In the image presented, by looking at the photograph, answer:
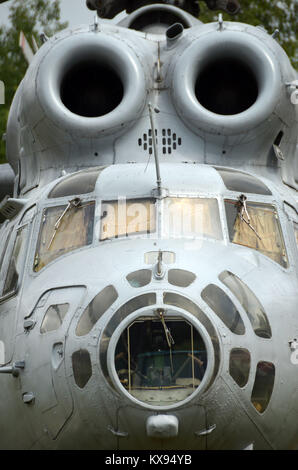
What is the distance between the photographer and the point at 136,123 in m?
10.5

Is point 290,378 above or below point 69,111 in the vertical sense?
below

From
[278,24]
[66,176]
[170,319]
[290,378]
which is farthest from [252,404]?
[278,24]

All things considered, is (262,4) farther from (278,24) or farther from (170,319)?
(170,319)

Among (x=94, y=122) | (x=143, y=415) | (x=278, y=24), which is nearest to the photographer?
(x=143, y=415)

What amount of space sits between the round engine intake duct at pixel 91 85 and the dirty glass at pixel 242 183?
5.17 ft

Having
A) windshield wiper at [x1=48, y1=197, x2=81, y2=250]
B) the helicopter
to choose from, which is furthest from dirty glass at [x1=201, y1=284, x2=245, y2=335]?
windshield wiper at [x1=48, y1=197, x2=81, y2=250]

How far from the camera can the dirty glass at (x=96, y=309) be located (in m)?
7.45

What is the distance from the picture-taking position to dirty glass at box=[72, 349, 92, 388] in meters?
7.30

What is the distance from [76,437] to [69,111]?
4260 millimetres

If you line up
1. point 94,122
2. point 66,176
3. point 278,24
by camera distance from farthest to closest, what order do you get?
1. point 278,24
2. point 94,122
3. point 66,176

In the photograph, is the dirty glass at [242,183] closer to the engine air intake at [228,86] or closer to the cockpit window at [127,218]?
the cockpit window at [127,218]

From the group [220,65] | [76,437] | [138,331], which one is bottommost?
[76,437]

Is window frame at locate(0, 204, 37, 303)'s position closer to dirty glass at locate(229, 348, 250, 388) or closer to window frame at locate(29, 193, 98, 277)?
window frame at locate(29, 193, 98, 277)

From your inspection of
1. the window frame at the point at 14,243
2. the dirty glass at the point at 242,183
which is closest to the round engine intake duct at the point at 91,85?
the window frame at the point at 14,243
